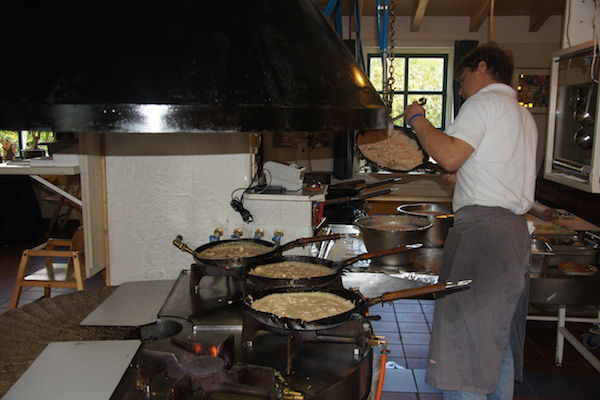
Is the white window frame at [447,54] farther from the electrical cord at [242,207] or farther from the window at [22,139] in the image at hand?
the electrical cord at [242,207]

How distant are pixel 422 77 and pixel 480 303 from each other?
236 inches

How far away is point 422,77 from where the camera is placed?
764 centimetres

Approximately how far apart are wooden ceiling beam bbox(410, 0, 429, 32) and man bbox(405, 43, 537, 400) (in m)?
4.63

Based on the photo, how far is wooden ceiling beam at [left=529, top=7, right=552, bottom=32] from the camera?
267 inches

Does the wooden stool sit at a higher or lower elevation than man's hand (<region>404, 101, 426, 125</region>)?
lower

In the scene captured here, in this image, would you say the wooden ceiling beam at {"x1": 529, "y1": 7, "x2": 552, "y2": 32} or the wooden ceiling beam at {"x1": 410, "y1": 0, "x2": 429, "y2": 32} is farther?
the wooden ceiling beam at {"x1": 529, "y1": 7, "x2": 552, "y2": 32}

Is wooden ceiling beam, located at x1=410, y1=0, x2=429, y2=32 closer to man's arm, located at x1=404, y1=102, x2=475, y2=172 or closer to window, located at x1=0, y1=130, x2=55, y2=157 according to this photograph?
man's arm, located at x1=404, y1=102, x2=475, y2=172

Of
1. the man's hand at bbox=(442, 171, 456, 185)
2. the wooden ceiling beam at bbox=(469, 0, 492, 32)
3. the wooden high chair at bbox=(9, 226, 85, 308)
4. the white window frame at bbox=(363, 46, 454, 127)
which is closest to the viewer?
the man's hand at bbox=(442, 171, 456, 185)

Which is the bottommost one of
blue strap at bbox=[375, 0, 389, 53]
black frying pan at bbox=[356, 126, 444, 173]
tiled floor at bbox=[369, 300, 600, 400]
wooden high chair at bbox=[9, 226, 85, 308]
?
tiled floor at bbox=[369, 300, 600, 400]

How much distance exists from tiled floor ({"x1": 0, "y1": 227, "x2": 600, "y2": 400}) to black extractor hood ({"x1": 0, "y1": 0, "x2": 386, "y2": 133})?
8.09ft

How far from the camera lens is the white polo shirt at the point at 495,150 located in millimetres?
2191

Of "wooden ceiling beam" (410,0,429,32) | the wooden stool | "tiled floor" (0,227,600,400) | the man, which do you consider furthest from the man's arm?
the wooden stool

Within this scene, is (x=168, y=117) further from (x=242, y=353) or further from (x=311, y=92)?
(x=242, y=353)

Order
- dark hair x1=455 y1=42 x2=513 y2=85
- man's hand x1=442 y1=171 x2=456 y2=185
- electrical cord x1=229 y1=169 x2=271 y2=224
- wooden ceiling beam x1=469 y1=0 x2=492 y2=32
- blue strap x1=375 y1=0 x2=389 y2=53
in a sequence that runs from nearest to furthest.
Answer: dark hair x1=455 y1=42 x2=513 y2=85 < man's hand x1=442 y1=171 x2=456 y2=185 < blue strap x1=375 y1=0 x2=389 y2=53 < electrical cord x1=229 y1=169 x2=271 y2=224 < wooden ceiling beam x1=469 y1=0 x2=492 y2=32
